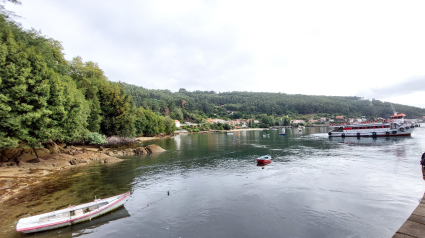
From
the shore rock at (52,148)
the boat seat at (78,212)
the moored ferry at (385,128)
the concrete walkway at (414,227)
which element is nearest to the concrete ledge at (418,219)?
the concrete walkway at (414,227)

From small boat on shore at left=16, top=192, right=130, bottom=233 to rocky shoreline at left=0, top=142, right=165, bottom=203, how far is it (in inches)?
315

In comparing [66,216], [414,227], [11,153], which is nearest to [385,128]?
[414,227]

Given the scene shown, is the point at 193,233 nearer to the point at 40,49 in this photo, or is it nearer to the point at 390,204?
the point at 390,204

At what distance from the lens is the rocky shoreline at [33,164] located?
2181cm

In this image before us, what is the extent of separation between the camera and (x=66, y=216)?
46.9ft

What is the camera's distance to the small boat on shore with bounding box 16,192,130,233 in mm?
12922

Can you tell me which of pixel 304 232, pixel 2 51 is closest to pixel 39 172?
pixel 2 51

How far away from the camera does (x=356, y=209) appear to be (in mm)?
16797

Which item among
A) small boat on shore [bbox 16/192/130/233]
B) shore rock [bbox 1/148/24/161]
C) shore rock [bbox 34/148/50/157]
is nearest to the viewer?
small boat on shore [bbox 16/192/130/233]

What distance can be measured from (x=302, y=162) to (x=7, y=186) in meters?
40.1

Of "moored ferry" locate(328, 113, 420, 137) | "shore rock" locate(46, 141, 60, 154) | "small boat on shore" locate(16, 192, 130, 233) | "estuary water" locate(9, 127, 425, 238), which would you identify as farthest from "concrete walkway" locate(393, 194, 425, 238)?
"moored ferry" locate(328, 113, 420, 137)

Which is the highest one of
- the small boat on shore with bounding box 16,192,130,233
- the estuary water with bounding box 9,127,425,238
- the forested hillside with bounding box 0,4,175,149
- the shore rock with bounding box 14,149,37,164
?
the forested hillside with bounding box 0,4,175,149

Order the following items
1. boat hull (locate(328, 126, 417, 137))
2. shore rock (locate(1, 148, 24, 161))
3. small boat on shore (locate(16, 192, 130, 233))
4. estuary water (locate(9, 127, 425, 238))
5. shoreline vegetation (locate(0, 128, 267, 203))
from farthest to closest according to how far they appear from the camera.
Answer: boat hull (locate(328, 126, 417, 137)) → shore rock (locate(1, 148, 24, 161)) → shoreline vegetation (locate(0, 128, 267, 203)) → estuary water (locate(9, 127, 425, 238)) → small boat on shore (locate(16, 192, 130, 233))

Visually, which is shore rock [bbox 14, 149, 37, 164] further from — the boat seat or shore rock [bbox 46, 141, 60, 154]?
the boat seat
